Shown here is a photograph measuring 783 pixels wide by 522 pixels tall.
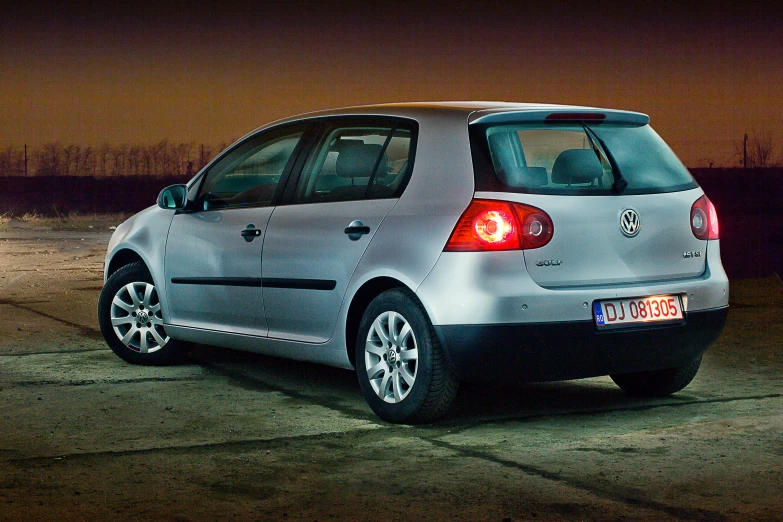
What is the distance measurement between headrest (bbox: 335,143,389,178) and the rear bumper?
1172 mm

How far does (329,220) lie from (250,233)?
794mm

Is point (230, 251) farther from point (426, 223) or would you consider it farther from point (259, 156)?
point (426, 223)

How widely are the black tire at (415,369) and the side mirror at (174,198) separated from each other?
2107 mm

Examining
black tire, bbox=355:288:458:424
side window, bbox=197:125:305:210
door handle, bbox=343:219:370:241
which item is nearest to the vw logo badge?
black tire, bbox=355:288:458:424

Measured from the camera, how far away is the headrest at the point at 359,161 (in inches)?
277

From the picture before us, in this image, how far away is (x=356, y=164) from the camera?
7145mm

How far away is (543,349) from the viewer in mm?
6301

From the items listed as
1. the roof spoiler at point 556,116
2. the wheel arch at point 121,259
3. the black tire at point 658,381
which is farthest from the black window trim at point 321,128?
the black tire at point 658,381

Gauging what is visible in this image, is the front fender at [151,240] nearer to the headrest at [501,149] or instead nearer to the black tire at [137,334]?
the black tire at [137,334]

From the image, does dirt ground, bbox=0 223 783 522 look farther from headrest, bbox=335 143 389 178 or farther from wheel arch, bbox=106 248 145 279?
headrest, bbox=335 143 389 178

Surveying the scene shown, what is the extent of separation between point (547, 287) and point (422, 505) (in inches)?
67.8

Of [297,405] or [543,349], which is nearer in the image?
[543,349]

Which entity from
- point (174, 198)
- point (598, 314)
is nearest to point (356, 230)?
point (598, 314)

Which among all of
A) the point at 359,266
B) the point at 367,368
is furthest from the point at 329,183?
the point at 367,368
